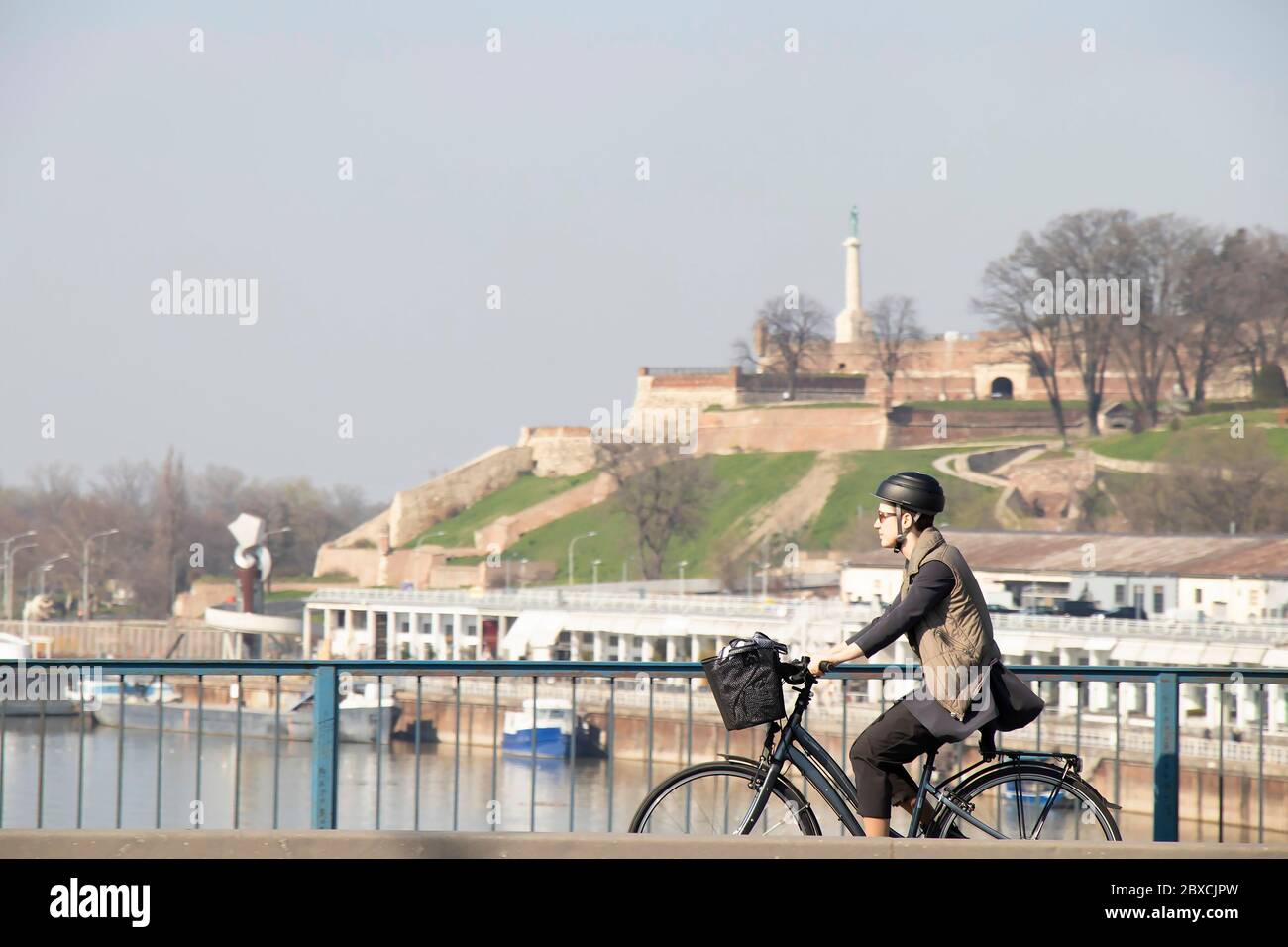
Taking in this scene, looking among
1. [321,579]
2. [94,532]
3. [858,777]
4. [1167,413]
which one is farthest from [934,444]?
[858,777]

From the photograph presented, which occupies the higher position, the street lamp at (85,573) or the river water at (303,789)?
the street lamp at (85,573)

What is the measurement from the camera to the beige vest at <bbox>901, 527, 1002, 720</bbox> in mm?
5078

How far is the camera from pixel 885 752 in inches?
200

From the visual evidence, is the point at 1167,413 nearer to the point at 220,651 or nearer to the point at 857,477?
the point at 857,477

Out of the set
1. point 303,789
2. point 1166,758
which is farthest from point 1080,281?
point 1166,758

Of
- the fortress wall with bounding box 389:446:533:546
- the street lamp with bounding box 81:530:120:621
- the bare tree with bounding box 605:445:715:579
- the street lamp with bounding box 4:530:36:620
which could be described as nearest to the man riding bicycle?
the street lamp with bounding box 4:530:36:620

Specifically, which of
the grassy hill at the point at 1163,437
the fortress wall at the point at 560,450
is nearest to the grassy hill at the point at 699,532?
the fortress wall at the point at 560,450

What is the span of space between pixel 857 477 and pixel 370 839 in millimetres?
72263

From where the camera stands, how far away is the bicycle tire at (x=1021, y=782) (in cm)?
517

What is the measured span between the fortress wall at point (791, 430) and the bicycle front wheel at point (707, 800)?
7476cm

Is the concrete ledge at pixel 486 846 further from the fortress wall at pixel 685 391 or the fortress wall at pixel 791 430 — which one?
the fortress wall at pixel 685 391

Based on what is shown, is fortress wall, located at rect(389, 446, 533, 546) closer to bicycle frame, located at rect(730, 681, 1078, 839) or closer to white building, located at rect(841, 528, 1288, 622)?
white building, located at rect(841, 528, 1288, 622)
